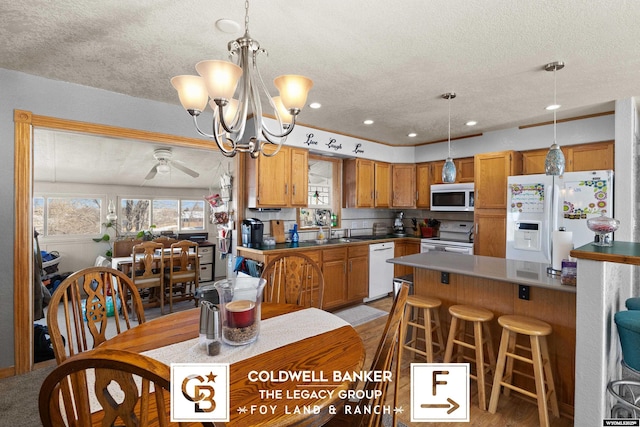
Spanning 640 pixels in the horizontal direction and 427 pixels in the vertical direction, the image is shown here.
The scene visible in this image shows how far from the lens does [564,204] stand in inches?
132

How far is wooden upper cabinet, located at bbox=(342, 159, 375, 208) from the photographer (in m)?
4.80

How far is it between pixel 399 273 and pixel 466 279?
2273mm

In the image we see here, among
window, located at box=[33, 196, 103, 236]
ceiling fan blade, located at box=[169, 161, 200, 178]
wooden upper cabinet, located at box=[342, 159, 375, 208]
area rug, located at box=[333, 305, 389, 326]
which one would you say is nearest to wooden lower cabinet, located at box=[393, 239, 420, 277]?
wooden upper cabinet, located at box=[342, 159, 375, 208]

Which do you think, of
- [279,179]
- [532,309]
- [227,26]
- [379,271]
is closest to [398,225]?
[379,271]

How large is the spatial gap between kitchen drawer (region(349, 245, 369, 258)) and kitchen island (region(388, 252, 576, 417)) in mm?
1391

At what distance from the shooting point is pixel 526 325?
2.00 meters

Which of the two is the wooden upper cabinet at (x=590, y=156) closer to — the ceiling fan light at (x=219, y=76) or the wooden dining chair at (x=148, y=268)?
the ceiling fan light at (x=219, y=76)

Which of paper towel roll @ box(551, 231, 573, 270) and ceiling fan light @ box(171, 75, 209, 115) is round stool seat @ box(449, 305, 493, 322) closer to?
paper towel roll @ box(551, 231, 573, 270)

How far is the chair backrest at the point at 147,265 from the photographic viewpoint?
157 inches

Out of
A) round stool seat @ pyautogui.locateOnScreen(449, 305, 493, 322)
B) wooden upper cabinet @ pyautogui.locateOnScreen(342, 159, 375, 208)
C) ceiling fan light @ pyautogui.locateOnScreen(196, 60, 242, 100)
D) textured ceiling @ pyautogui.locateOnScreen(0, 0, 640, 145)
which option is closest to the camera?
ceiling fan light @ pyautogui.locateOnScreen(196, 60, 242, 100)

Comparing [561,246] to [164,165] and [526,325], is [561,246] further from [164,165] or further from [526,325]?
[164,165]

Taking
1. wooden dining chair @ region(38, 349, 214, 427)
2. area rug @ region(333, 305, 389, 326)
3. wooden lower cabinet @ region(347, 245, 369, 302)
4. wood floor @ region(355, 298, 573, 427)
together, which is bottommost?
wood floor @ region(355, 298, 573, 427)

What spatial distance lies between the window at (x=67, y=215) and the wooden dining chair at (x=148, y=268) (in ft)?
8.44

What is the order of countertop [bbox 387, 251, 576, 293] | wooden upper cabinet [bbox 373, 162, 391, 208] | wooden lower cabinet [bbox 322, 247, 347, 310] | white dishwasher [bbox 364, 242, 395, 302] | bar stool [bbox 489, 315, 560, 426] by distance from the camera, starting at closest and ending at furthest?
1. bar stool [bbox 489, 315, 560, 426]
2. countertop [bbox 387, 251, 576, 293]
3. wooden lower cabinet [bbox 322, 247, 347, 310]
4. white dishwasher [bbox 364, 242, 395, 302]
5. wooden upper cabinet [bbox 373, 162, 391, 208]
